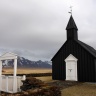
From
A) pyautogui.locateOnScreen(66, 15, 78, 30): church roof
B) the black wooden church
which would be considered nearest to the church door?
the black wooden church

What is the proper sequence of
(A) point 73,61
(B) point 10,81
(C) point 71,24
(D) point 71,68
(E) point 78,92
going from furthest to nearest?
(C) point 71,24
(D) point 71,68
(A) point 73,61
(E) point 78,92
(B) point 10,81

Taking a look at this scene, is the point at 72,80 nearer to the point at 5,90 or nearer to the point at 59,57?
the point at 59,57

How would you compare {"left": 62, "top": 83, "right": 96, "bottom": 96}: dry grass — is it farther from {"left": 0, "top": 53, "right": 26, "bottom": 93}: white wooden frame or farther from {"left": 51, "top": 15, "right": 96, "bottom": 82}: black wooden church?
{"left": 51, "top": 15, "right": 96, "bottom": 82}: black wooden church

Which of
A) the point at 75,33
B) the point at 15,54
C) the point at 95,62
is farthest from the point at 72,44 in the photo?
the point at 15,54

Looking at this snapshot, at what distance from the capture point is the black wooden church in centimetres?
2724

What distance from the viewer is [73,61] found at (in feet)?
95.3

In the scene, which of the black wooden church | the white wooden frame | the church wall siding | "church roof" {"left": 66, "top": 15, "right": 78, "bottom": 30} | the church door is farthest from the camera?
"church roof" {"left": 66, "top": 15, "right": 78, "bottom": 30}

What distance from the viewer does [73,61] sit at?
1144 inches

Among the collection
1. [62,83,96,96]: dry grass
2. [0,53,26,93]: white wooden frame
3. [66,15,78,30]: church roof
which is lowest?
[62,83,96,96]: dry grass

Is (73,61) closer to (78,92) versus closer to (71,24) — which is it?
(71,24)

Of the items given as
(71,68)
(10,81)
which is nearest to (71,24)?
(71,68)

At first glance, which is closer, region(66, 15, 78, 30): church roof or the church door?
the church door

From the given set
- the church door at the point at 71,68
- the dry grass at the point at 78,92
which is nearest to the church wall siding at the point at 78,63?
the church door at the point at 71,68

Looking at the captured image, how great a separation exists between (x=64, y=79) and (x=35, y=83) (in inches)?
610
